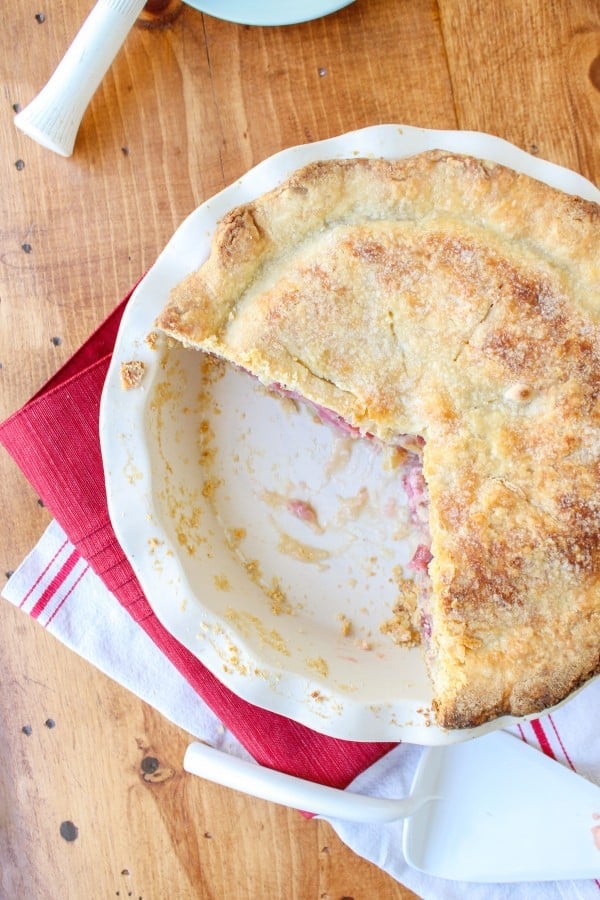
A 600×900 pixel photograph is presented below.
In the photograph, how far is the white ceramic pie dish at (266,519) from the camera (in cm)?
190

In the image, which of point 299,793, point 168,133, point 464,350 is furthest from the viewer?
point 168,133

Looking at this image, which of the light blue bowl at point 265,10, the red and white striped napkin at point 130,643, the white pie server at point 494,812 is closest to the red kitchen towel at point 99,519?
the red and white striped napkin at point 130,643

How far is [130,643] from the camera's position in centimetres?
219

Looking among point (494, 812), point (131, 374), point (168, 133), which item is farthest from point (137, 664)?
point (168, 133)

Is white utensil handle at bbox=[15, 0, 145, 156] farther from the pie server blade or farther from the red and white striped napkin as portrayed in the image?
the pie server blade

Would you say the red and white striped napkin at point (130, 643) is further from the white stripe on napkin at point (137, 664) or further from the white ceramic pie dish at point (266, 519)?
the white ceramic pie dish at point (266, 519)

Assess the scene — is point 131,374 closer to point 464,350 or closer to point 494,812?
point 464,350

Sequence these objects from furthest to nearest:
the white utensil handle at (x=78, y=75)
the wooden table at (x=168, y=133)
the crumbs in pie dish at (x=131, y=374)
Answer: the wooden table at (x=168, y=133), the white utensil handle at (x=78, y=75), the crumbs in pie dish at (x=131, y=374)

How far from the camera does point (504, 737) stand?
7.04 feet

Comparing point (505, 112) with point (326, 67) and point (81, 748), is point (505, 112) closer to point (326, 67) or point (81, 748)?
point (326, 67)

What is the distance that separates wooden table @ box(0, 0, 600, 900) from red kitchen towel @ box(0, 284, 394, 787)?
17cm

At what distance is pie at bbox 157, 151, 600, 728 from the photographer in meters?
1.75

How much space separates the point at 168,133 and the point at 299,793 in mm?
1719

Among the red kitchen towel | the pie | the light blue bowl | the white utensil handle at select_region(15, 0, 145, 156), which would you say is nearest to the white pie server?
the red kitchen towel
